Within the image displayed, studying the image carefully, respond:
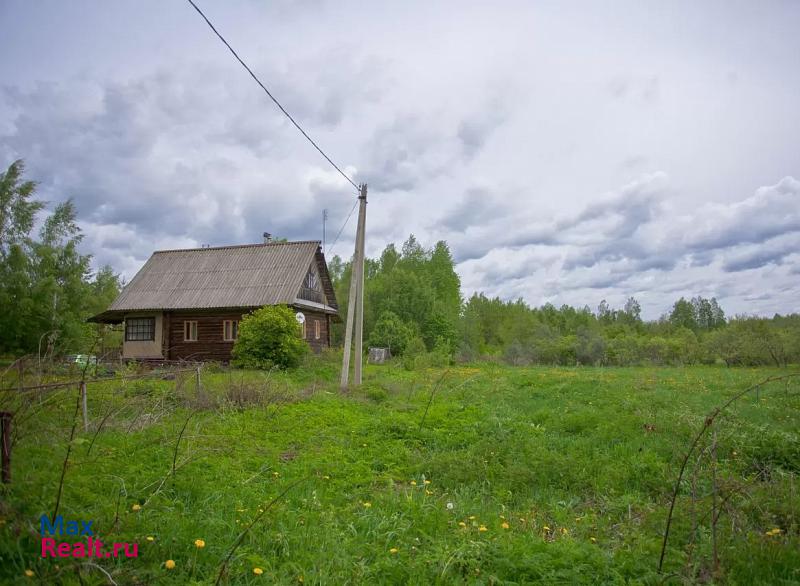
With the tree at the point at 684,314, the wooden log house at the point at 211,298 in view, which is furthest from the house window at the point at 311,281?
the tree at the point at 684,314

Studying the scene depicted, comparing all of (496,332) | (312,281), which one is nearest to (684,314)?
(496,332)

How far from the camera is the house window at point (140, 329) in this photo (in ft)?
78.1

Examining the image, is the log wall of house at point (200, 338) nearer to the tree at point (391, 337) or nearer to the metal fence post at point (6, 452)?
the tree at point (391, 337)

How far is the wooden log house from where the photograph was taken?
2275cm

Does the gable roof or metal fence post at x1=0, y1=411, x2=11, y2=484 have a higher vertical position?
the gable roof

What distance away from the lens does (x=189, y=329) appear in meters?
23.5

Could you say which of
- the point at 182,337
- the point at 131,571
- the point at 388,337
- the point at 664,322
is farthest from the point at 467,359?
the point at 664,322

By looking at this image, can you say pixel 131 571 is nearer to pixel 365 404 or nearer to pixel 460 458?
pixel 460 458

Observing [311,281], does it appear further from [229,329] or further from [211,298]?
[211,298]

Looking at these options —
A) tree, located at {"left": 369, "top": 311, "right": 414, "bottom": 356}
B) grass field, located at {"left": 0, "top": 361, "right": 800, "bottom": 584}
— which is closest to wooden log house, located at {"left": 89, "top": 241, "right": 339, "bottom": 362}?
tree, located at {"left": 369, "top": 311, "right": 414, "bottom": 356}

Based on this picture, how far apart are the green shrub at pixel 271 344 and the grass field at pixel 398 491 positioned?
8.90 metres

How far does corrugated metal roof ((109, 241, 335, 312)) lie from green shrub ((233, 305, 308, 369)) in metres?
2.20

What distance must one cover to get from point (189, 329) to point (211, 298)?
1.95 meters

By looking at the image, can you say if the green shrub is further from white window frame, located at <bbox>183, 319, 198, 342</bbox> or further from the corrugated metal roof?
white window frame, located at <bbox>183, 319, 198, 342</bbox>
